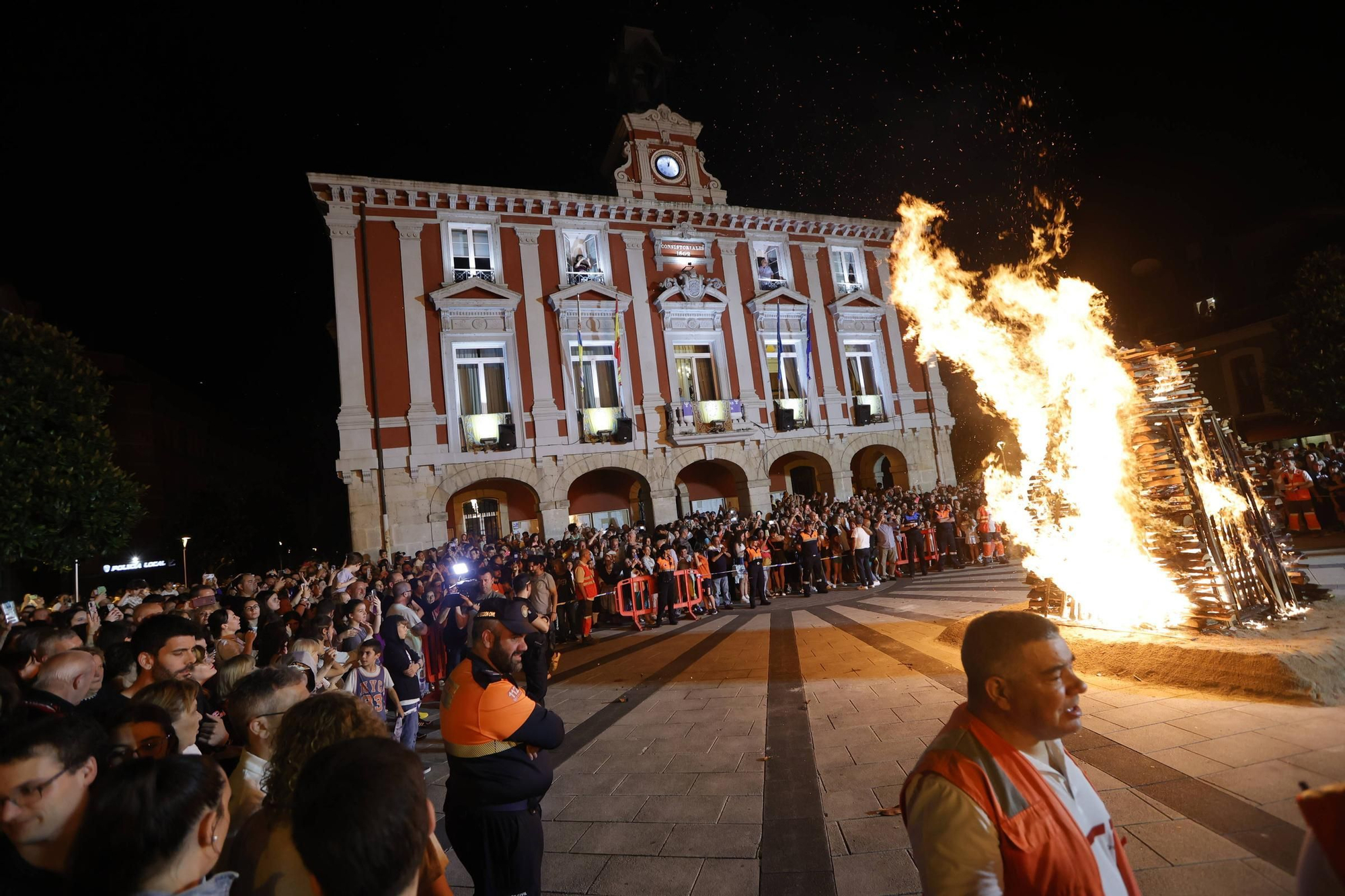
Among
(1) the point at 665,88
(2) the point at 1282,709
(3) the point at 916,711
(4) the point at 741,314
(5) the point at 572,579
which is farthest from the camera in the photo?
(1) the point at 665,88

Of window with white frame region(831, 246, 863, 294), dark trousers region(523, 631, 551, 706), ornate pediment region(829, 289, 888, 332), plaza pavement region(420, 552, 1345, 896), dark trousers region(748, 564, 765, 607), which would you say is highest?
window with white frame region(831, 246, 863, 294)

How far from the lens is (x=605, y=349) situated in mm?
21141

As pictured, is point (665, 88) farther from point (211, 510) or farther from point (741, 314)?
point (211, 510)

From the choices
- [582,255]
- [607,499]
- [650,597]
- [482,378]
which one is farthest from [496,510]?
[650,597]

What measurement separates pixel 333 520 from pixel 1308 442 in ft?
189

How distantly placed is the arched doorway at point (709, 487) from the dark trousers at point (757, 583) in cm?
857

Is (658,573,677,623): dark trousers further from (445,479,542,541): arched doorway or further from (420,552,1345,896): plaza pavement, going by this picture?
(445,479,542,541): arched doorway

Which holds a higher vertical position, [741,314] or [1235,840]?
[741,314]

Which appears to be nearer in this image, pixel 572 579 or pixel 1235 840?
pixel 1235 840

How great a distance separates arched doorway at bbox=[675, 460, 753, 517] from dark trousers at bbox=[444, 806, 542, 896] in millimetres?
19591

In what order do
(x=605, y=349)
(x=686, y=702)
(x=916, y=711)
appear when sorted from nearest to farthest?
(x=916, y=711), (x=686, y=702), (x=605, y=349)

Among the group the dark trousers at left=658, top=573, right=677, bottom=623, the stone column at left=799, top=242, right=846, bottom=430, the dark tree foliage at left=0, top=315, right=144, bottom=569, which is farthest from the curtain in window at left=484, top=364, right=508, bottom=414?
the stone column at left=799, top=242, right=846, bottom=430

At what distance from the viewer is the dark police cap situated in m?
3.08

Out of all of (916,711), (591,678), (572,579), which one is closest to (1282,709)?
(916,711)
